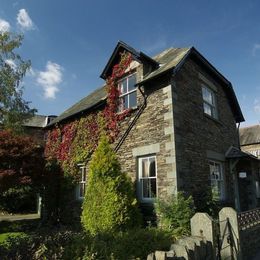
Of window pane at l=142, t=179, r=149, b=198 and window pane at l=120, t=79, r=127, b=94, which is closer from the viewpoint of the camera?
window pane at l=142, t=179, r=149, b=198

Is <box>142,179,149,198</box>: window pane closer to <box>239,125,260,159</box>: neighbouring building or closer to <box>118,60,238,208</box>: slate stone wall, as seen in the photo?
<box>118,60,238,208</box>: slate stone wall

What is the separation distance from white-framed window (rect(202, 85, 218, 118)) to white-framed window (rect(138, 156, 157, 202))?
13.9 ft

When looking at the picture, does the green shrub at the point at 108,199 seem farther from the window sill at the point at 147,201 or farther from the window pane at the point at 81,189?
the window pane at the point at 81,189

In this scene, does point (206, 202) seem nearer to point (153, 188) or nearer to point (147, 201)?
point (153, 188)

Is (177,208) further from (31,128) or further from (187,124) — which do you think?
(31,128)

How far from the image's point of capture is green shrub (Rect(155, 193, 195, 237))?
29.3 feet

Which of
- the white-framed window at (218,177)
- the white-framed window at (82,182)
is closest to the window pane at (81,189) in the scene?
the white-framed window at (82,182)

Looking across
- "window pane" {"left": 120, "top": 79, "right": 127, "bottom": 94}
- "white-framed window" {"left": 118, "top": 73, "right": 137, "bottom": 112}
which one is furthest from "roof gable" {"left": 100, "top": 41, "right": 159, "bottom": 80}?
"window pane" {"left": 120, "top": 79, "right": 127, "bottom": 94}

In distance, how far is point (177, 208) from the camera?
30.2 ft

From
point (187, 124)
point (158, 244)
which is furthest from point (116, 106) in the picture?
point (158, 244)

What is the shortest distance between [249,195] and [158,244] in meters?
9.72

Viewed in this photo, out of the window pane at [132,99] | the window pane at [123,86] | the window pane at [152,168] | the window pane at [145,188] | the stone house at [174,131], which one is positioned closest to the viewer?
the stone house at [174,131]

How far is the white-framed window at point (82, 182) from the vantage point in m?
14.8

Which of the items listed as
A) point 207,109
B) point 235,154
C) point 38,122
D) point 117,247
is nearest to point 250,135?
point 235,154
